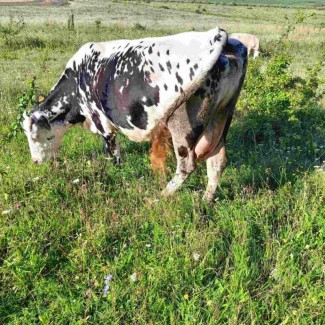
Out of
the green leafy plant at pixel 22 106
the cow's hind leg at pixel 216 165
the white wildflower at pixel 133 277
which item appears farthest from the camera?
the green leafy plant at pixel 22 106

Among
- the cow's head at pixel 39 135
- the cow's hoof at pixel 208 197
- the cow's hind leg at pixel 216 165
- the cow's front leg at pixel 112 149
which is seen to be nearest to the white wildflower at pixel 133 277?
the cow's hoof at pixel 208 197

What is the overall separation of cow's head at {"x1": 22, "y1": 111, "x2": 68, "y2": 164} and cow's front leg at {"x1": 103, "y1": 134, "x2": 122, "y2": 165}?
29.2 inches

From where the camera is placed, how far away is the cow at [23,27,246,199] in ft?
12.6

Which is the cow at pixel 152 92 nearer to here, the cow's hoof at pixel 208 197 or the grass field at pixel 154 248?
the cow's hoof at pixel 208 197

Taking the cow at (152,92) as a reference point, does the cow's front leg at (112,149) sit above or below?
below

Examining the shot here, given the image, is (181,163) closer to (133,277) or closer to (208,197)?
(208,197)

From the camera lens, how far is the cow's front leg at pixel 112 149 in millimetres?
5285

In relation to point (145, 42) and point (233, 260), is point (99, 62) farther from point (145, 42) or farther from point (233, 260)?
point (233, 260)

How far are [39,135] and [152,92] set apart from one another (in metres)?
2.07

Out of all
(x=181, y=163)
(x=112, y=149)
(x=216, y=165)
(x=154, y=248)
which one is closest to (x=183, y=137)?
(x=181, y=163)

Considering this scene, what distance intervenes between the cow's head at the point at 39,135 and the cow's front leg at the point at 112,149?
741mm

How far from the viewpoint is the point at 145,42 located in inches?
173

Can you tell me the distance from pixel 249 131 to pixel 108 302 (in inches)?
169

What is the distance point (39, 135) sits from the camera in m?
5.35
